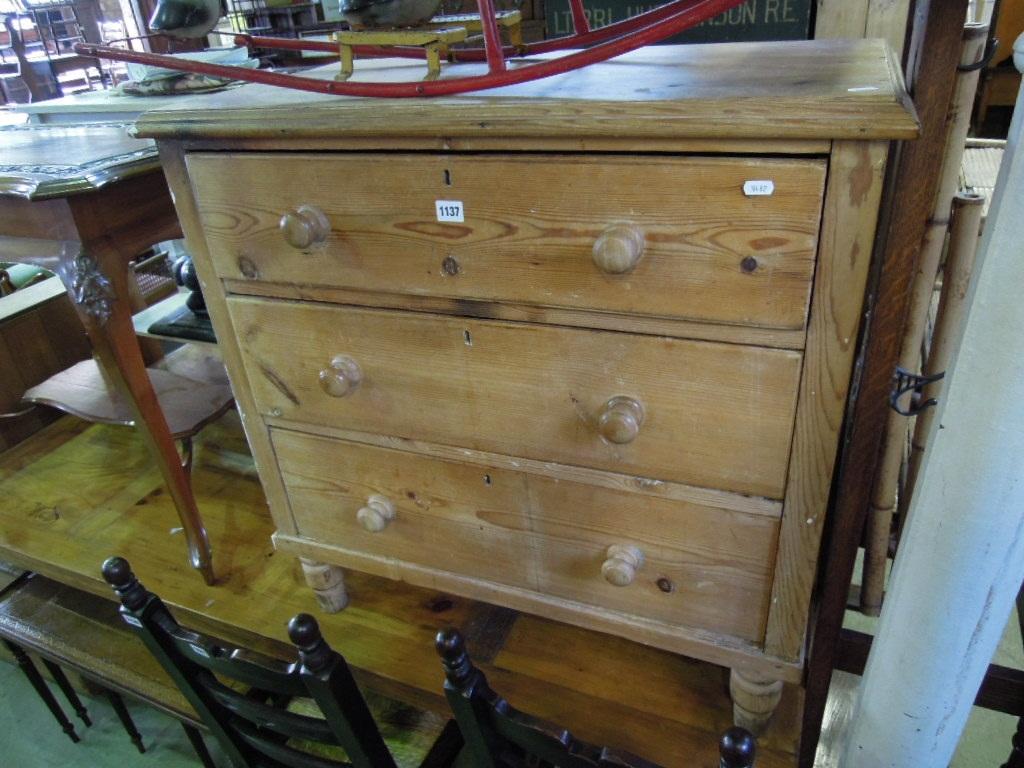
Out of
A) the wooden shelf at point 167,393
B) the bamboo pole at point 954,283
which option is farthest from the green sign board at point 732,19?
the wooden shelf at point 167,393

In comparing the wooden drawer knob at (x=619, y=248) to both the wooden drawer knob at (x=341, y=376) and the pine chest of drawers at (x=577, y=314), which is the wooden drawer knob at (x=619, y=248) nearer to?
the pine chest of drawers at (x=577, y=314)

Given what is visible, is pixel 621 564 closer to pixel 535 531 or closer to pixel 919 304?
pixel 535 531

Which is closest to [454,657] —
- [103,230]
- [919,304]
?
[919,304]

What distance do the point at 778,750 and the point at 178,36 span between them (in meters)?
1.16

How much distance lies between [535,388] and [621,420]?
111 mm

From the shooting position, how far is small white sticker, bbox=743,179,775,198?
59cm

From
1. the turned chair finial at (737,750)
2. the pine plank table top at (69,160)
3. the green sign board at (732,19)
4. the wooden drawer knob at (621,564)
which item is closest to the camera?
the turned chair finial at (737,750)

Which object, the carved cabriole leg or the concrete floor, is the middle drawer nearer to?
the carved cabriole leg

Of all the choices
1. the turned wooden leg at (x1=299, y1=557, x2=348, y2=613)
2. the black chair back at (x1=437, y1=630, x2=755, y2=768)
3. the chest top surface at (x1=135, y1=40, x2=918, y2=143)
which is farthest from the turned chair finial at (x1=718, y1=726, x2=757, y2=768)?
the turned wooden leg at (x1=299, y1=557, x2=348, y2=613)

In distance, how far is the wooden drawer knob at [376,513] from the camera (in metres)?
0.94

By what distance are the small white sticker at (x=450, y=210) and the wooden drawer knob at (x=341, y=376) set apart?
0.23 m

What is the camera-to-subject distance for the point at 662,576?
838mm

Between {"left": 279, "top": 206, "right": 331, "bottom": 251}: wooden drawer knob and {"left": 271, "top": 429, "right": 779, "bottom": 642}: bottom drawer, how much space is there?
11.2 inches

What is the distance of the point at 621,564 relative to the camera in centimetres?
82
